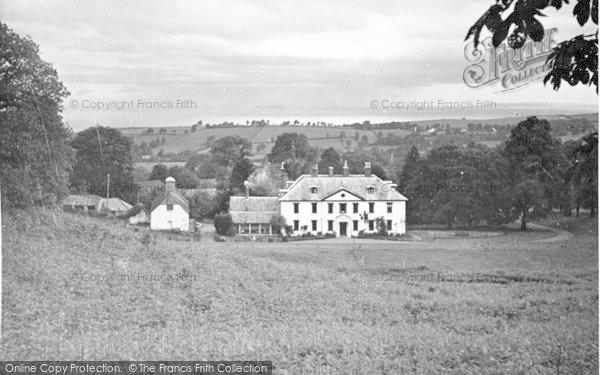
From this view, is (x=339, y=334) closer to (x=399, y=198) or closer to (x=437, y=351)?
(x=437, y=351)

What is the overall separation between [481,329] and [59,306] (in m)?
3.56

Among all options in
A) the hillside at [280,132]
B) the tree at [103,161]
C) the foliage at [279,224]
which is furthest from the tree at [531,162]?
the tree at [103,161]

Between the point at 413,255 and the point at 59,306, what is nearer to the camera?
the point at 59,306

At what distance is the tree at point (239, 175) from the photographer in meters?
6.13

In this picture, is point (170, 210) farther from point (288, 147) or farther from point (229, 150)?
point (288, 147)

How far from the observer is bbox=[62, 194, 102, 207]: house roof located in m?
5.90

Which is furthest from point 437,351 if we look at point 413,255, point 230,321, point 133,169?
point 133,169

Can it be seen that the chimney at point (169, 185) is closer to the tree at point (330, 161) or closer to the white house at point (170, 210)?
the white house at point (170, 210)

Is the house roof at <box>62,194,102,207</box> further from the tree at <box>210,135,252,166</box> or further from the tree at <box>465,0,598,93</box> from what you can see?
the tree at <box>465,0,598,93</box>

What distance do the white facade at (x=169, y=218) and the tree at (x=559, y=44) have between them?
3630mm

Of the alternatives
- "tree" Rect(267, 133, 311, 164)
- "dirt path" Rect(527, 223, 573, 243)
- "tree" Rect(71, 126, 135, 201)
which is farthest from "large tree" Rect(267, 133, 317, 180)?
"dirt path" Rect(527, 223, 573, 243)

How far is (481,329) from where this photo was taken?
559 centimetres

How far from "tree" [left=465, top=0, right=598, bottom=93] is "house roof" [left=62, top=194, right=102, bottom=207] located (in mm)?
4027

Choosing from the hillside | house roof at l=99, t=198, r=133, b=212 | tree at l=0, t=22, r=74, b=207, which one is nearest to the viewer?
tree at l=0, t=22, r=74, b=207
